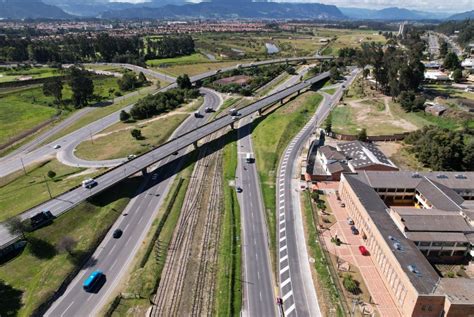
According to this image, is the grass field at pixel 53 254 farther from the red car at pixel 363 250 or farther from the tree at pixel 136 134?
the red car at pixel 363 250

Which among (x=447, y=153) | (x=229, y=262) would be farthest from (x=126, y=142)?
(x=447, y=153)

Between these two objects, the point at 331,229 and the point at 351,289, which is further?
the point at 331,229

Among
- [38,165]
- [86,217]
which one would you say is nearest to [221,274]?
[86,217]

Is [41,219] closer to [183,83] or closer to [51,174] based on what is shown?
[51,174]

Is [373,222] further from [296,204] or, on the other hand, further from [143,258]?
[143,258]

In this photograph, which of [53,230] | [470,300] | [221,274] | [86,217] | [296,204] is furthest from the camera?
[296,204]

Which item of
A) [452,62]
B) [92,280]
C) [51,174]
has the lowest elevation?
[92,280]
